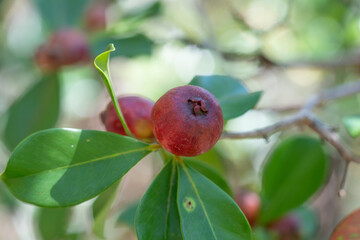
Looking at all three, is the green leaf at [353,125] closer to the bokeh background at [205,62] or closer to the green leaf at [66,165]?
the green leaf at [66,165]

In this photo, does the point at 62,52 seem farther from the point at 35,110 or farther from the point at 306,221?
the point at 306,221

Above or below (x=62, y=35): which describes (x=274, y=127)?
below

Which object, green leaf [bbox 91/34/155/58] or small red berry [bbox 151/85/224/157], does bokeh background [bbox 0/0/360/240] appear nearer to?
green leaf [bbox 91/34/155/58]

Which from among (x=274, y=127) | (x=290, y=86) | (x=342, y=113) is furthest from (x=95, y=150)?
(x=290, y=86)

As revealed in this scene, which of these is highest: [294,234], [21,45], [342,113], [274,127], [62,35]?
[62,35]

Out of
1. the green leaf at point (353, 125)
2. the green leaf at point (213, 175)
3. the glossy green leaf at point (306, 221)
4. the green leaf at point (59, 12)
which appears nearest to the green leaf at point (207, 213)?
the green leaf at point (213, 175)

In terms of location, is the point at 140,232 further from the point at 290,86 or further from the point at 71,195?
the point at 290,86

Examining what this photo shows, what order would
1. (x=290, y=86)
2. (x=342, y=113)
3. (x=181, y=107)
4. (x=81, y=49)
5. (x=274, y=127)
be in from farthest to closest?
(x=290, y=86) → (x=342, y=113) → (x=81, y=49) → (x=274, y=127) → (x=181, y=107)

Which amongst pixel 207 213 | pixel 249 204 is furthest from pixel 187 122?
pixel 249 204
